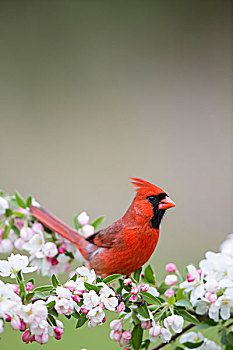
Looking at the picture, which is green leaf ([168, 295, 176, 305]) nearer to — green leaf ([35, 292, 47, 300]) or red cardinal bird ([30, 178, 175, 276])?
red cardinal bird ([30, 178, 175, 276])

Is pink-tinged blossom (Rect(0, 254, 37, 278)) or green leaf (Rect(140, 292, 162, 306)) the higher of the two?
pink-tinged blossom (Rect(0, 254, 37, 278))

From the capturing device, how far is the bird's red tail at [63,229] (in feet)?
4.81

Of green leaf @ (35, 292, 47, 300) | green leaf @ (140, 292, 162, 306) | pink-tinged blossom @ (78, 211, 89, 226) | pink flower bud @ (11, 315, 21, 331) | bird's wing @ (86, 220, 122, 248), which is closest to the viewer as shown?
pink flower bud @ (11, 315, 21, 331)

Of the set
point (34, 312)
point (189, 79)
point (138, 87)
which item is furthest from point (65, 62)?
point (34, 312)

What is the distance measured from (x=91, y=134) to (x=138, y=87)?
2.31 ft

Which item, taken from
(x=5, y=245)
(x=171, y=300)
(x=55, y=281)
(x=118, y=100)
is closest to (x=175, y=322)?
(x=171, y=300)

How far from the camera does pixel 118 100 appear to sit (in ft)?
17.7

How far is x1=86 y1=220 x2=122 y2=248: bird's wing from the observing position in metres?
1.39

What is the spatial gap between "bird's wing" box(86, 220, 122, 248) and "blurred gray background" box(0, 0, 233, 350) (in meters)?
3.35

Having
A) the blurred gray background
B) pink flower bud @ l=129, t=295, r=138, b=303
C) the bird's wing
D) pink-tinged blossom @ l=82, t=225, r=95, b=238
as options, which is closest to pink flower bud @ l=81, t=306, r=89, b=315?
pink flower bud @ l=129, t=295, r=138, b=303

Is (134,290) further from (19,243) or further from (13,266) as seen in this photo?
(19,243)

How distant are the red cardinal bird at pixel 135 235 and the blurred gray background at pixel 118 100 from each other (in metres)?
3.41

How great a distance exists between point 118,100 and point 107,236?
4.07 meters

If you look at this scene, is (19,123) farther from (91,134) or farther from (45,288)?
(45,288)
